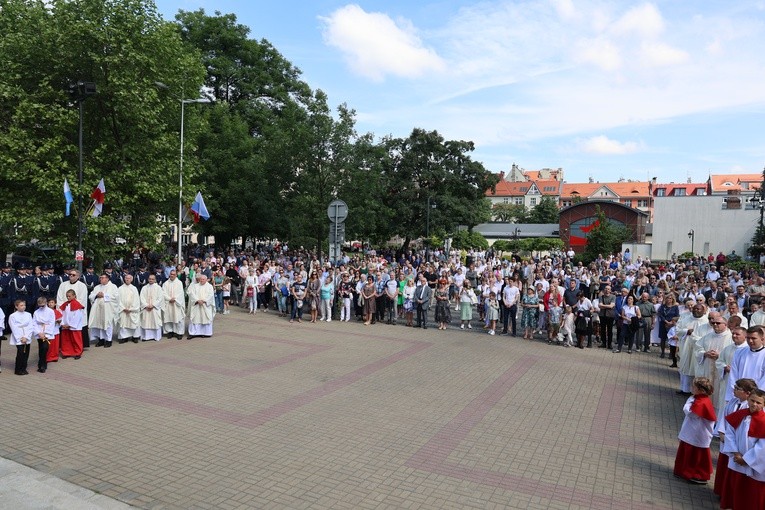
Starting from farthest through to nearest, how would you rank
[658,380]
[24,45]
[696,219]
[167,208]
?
[696,219] → [167,208] → [24,45] → [658,380]

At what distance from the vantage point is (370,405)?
31.2 feet

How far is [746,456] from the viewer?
5.71 m

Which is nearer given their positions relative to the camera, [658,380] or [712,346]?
[712,346]

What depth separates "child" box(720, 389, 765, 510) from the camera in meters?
5.64

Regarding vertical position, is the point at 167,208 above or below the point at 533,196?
below

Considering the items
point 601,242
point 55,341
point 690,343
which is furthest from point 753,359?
point 601,242

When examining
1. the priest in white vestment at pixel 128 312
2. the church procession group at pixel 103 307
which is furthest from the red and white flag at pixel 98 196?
the priest in white vestment at pixel 128 312

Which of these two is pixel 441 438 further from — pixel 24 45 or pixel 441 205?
pixel 441 205

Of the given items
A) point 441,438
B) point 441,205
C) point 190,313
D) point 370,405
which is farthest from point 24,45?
point 441,205

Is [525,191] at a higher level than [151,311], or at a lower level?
higher

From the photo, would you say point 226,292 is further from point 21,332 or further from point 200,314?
point 21,332

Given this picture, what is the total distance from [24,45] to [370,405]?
1586 cm

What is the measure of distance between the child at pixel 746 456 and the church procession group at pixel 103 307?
12230mm

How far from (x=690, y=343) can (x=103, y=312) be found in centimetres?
1354
